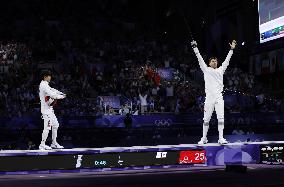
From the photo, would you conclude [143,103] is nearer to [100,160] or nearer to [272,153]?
[272,153]

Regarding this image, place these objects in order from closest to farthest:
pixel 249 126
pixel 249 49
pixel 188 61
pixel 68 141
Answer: pixel 68 141 < pixel 249 126 < pixel 188 61 < pixel 249 49

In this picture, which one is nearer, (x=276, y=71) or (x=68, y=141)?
(x=68, y=141)

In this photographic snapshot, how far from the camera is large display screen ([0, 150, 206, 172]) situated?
7.18m

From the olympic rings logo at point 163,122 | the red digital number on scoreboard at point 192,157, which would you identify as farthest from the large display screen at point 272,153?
the olympic rings logo at point 163,122

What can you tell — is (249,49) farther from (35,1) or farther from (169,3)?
(35,1)

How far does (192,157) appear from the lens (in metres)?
7.91

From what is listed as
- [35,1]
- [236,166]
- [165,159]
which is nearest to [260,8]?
[236,166]

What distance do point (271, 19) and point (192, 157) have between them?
10456 millimetres

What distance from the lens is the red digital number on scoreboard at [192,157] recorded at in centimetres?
788

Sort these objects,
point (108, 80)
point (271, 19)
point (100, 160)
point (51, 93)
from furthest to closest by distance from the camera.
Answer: point (108, 80) → point (271, 19) → point (51, 93) → point (100, 160)

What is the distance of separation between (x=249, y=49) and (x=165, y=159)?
2128 cm

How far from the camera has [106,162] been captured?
755 centimetres

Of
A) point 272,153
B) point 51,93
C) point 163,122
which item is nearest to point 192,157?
point 272,153

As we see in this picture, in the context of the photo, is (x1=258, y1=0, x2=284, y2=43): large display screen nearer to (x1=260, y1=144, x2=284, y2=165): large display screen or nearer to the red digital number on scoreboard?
(x1=260, y1=144, x2=284, y2=165): large display screen
